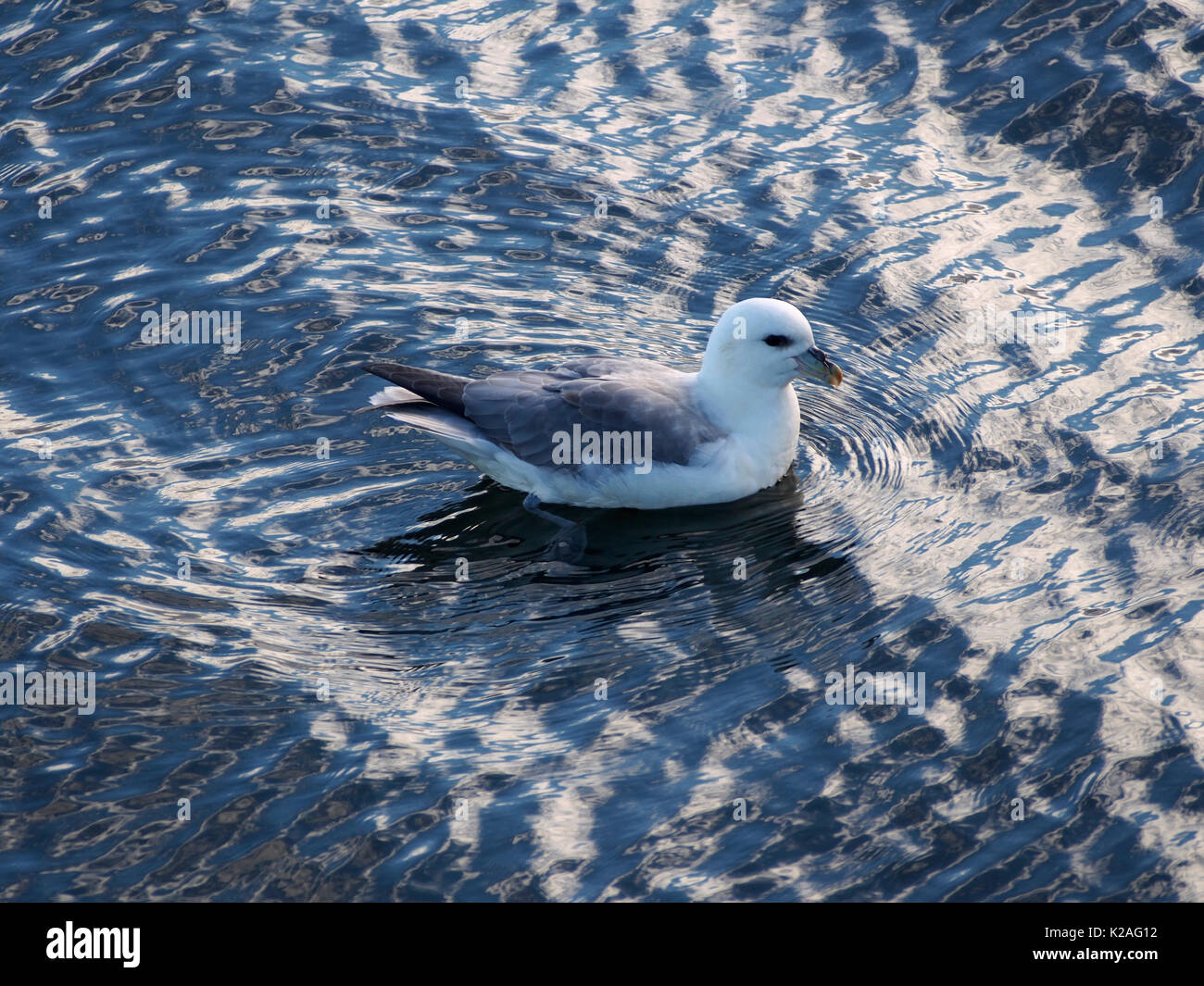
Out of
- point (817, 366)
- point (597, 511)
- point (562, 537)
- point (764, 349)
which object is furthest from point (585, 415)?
point (817, 366)

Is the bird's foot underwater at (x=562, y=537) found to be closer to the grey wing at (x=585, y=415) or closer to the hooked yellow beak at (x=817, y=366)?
the grey wing at (x=585, y=415)

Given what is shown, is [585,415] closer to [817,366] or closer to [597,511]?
[597,511]

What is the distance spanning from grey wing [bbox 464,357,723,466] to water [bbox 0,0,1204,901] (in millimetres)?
419

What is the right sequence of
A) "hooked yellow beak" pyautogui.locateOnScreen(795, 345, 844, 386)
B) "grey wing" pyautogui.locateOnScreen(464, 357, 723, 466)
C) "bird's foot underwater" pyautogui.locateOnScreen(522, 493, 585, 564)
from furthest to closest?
"hooked yellow beak" pyautogui.locateOnScreen(795, 345, 844, 386)
"grey wing" pyautogui.locateOnScreen(464, 357, 723, 466)
"bird's foot underwater" pyautogui.locateOnScreen(522, 493, 585, 564)

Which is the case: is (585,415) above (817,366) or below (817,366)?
below

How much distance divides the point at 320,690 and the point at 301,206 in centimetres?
466

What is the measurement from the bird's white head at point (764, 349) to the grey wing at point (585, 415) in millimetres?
317

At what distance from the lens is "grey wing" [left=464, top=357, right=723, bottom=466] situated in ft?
24.5

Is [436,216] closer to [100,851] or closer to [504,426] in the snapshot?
[504,426]

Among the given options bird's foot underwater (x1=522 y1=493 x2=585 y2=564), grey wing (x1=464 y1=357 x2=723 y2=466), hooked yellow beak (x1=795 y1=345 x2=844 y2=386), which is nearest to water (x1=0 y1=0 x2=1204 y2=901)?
bird's foot underwater (x1=522 y1=493 x2=585 y2=564)

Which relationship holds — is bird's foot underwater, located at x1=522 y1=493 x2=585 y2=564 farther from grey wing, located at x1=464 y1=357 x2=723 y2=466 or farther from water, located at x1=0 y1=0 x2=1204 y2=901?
grey wing, located at x1=464 y1=357 x2=723 y2=466

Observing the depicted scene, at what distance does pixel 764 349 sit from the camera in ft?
24.8

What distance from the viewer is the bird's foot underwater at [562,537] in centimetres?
721

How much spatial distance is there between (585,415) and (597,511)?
0.56 meters
